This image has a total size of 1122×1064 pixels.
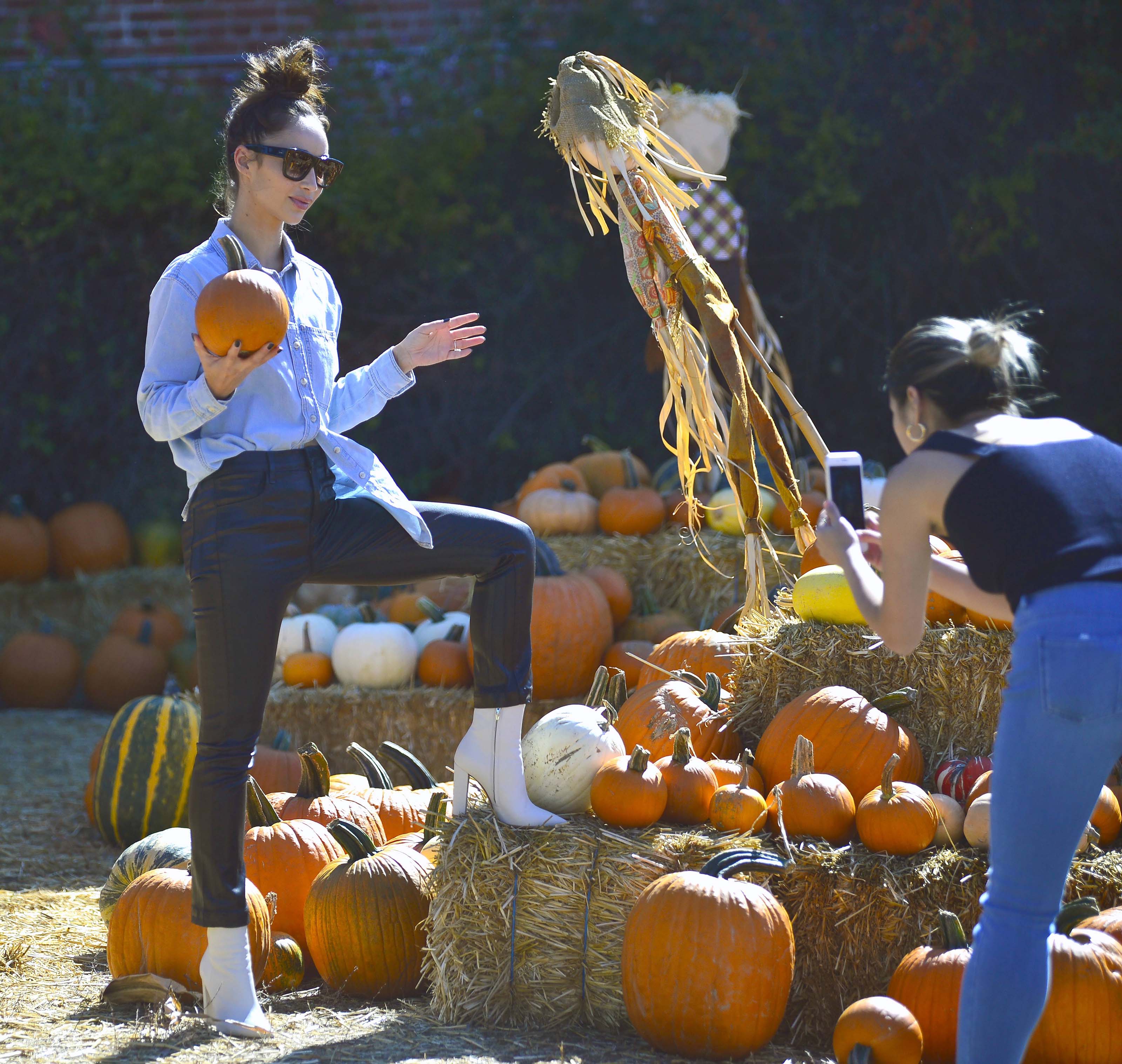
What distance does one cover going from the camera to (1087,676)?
1.84 m

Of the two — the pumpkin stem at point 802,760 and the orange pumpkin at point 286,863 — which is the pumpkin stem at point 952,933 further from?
the orange pumpkin at point 286,863

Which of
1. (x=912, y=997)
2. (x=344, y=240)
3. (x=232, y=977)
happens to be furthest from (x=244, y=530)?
(x=344, y=240)

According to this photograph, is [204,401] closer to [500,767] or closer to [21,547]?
[500,767]

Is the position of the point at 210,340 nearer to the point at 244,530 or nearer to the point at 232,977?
the point at 244,530

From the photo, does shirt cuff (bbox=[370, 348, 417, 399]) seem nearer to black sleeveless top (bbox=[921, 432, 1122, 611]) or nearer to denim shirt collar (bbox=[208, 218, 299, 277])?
denim shirt collar (bbox=[208, 218, 299, 277])

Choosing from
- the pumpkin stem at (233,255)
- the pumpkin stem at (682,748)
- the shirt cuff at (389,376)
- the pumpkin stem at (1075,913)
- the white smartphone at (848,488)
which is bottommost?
the pumpkin stem at (1075,913)

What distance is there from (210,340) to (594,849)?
135 cm

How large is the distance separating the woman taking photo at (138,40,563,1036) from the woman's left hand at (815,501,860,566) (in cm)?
80

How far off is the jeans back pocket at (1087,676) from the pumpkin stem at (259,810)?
2.05 meters

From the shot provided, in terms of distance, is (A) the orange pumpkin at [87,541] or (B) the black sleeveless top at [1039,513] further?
(A) the orange pumpkin at [87,541]

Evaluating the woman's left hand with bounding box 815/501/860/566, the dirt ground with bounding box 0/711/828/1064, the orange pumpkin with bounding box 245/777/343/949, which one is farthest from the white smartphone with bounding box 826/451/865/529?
the orange pumpkin with bounding box 245/777/343/949

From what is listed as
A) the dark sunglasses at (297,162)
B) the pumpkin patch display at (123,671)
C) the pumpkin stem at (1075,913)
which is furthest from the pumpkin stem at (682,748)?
the pumpkin patch display at (123,671)

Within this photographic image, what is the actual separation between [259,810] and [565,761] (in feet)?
2.82

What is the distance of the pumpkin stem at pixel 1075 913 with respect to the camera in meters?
2.47
